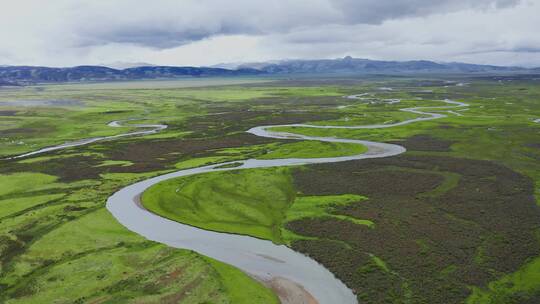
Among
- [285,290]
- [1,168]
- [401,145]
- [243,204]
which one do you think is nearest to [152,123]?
[1,168]

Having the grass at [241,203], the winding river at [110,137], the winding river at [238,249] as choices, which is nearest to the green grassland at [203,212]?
the grass at [241,203]

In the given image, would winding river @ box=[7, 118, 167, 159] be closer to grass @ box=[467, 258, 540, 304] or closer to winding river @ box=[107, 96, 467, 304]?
winding river @ box=[107, 96, 467, 304]

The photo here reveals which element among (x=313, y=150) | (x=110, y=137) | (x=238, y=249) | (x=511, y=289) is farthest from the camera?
(x=110, y=137)

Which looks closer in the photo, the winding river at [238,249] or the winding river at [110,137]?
the winding river at [238,249]

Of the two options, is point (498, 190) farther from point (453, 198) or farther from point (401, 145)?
point (401, 145)

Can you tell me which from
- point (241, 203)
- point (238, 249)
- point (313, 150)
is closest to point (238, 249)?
point (238, 249)

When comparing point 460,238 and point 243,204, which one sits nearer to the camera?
point 460,238

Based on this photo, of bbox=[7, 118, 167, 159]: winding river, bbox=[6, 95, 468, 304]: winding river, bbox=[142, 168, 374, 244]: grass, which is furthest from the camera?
bbox=[7, 118, 167, 159]: winding river

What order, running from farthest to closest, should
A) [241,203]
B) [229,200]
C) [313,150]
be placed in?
[313,150] < [229,200] < [241,203]

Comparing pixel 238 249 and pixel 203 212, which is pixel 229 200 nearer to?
pixel 203 212

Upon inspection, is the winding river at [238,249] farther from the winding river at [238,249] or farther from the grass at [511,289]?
the grass at [511,289]

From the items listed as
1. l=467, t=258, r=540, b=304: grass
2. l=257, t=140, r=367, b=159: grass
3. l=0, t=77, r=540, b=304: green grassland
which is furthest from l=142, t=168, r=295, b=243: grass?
l=467, t=258, r=540, b=304: grass
